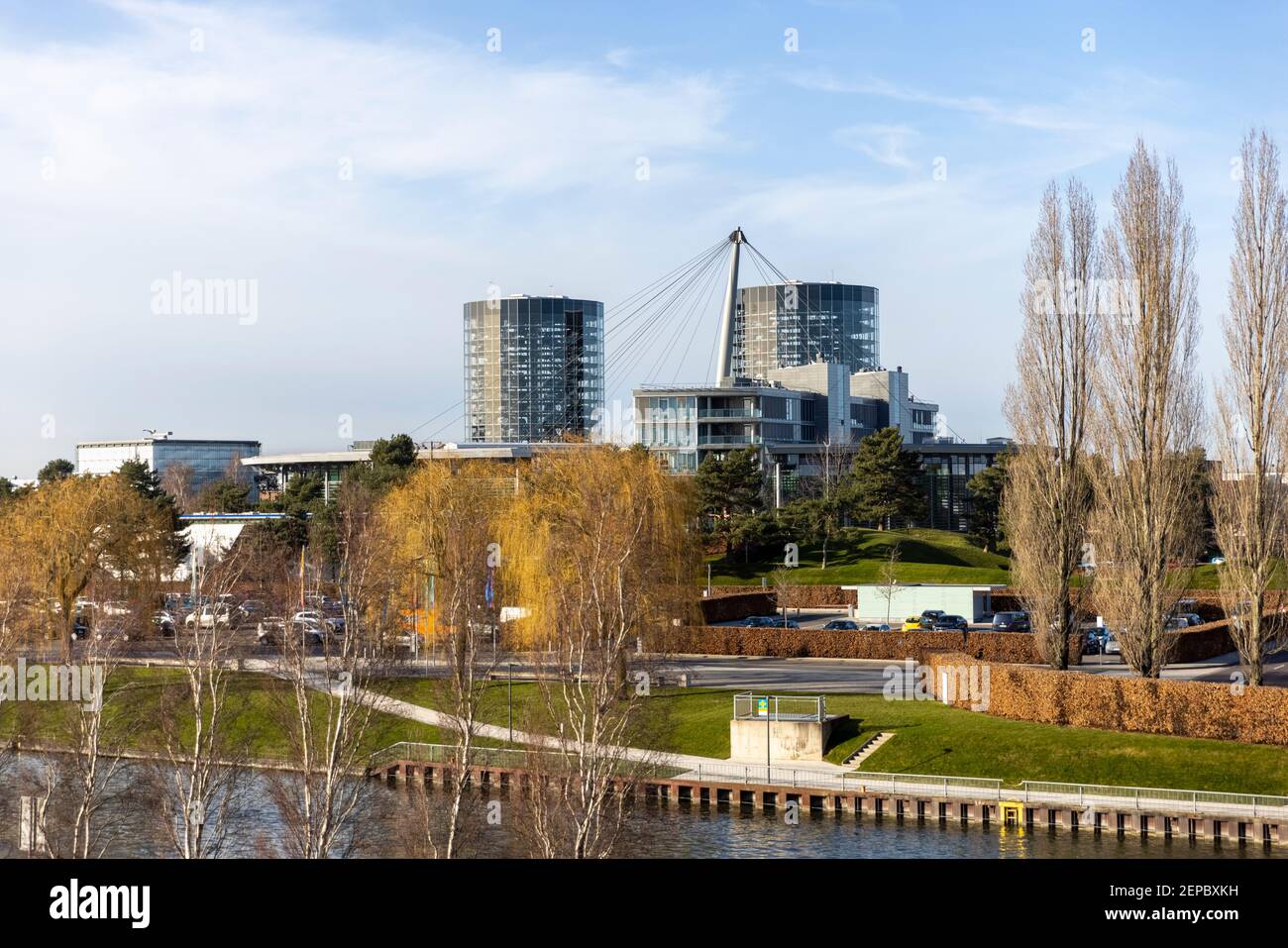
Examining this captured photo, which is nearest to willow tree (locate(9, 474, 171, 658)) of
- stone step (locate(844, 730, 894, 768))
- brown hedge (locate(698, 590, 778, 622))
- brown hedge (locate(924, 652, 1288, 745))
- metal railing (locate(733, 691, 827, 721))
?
brown hedge (locate(698, 590, 778, 622))

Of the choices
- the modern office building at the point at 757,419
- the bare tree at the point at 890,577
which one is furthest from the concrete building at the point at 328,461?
the bare tree at the point at 890,577

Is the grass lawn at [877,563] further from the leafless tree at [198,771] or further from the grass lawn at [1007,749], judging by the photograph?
the leafless tree at [198,771]

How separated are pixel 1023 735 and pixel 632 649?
13557mm

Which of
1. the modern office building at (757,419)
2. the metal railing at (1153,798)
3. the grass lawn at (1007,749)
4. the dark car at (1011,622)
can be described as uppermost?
the modern office building at (757,419)

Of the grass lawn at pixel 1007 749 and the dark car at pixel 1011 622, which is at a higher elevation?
the dark car at pixel 1011 622

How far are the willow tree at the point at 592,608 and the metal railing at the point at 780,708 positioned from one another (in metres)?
2.84

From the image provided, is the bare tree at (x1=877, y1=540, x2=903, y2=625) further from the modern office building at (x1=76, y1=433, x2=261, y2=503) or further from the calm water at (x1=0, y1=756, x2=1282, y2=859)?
the modern office building at (x1=76, y1=433, x2=261, y2=503)

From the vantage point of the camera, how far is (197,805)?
2897cm

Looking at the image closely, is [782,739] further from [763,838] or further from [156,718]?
[156,718]

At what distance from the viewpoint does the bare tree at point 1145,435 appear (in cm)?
4069

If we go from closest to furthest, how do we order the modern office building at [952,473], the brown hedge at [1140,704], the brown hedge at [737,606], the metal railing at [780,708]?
the brown hedge at [1140,704], the metal railing at [780,708], the brown hedge at [737,606], the modern office building at [952,473]

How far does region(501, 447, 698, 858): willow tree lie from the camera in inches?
1129
